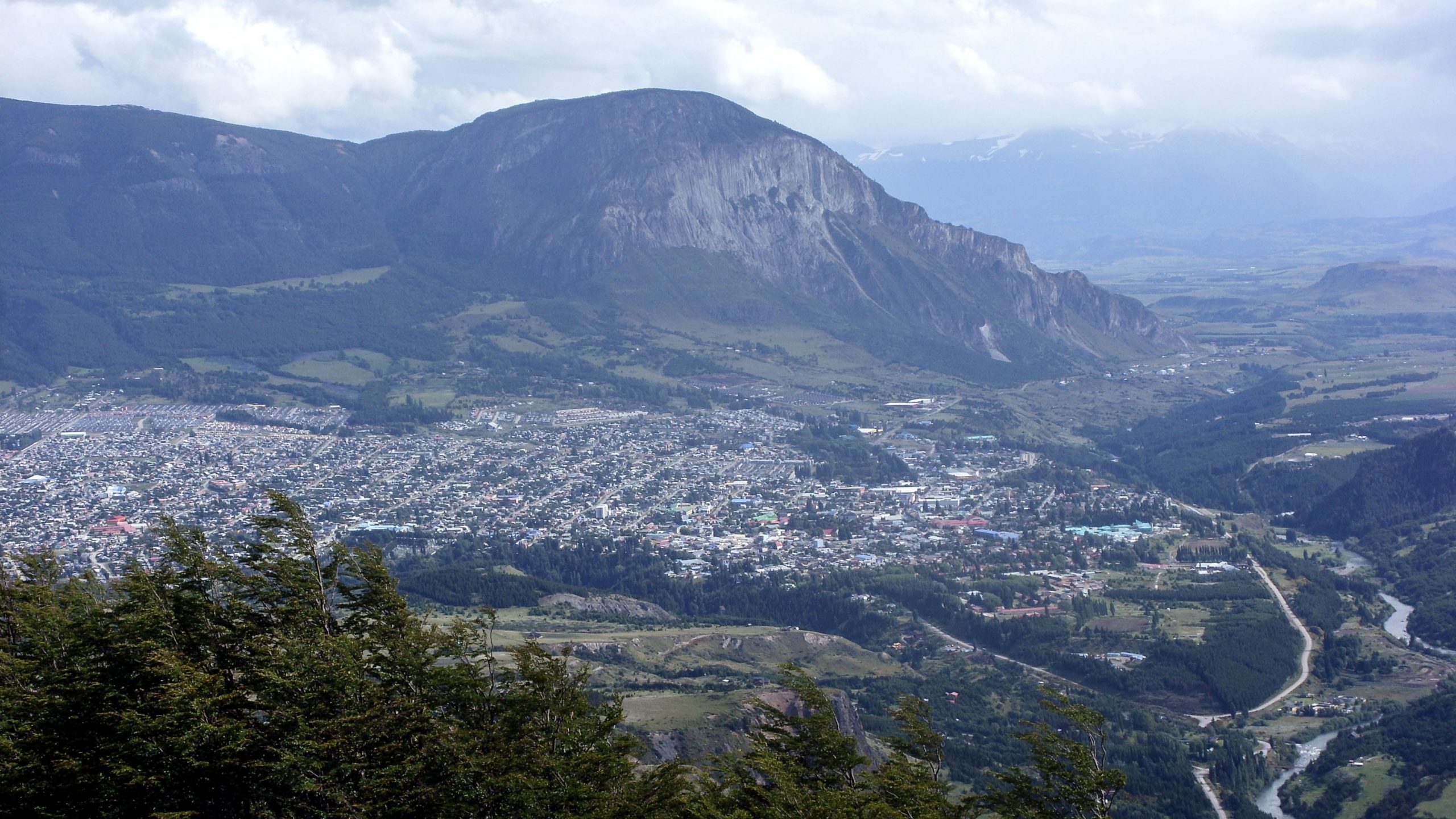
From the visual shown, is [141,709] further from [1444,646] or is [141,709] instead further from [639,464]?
[639,464]

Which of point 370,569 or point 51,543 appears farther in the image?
point 51,543

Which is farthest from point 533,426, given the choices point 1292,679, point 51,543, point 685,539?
point 1292,679

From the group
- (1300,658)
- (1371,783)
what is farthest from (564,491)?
(1371,783)

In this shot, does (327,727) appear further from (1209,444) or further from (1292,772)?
(1209,444)

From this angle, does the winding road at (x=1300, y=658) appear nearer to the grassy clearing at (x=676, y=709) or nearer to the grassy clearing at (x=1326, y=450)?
the grassy clearing at (x=676, y=709)

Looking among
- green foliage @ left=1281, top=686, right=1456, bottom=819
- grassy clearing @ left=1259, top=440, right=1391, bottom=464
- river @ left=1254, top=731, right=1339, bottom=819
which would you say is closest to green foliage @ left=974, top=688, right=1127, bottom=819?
river @ left=1254, top=731, right=1339, bottom=819

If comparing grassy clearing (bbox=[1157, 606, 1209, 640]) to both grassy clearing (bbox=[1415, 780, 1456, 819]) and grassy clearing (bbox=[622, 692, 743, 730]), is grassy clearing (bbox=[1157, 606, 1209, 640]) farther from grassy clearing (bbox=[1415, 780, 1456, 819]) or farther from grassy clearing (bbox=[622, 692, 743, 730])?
grassy clearing (bbox=[622, 692, 743, 730])

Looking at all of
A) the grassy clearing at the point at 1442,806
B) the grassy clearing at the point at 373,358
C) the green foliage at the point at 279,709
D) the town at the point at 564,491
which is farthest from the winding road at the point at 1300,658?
the grassy clearing at the point at 373,358
